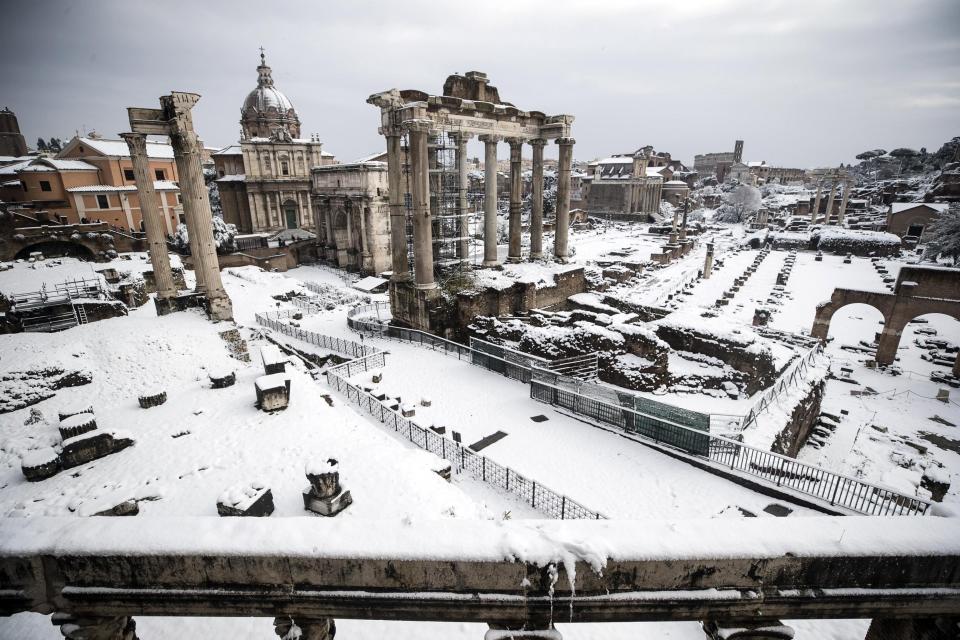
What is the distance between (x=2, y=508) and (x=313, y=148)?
44927 millimetres

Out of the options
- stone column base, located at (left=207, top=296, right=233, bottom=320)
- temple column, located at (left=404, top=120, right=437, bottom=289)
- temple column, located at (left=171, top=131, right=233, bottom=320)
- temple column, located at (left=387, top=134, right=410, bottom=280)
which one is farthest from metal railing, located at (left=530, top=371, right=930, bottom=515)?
temple column, located at (left=171, top=131, right=233, bottom=320)

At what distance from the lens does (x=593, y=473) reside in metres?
10.8

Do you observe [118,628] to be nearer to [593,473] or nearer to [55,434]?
[593,473]

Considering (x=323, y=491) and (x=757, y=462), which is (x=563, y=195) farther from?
(x=323, y=491)

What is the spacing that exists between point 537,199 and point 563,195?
1486 millimetres

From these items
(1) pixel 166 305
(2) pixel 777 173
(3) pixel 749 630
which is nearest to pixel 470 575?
(3) pixel 749 630

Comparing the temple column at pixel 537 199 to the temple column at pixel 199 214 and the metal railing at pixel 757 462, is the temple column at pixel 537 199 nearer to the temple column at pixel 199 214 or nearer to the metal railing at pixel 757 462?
the metal railing at pixel 757 462

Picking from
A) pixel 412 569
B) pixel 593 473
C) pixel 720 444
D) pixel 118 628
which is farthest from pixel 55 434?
pixel 720 444

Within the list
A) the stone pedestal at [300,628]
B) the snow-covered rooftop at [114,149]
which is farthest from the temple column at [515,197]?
the snow-covered rooftop at [114,149]

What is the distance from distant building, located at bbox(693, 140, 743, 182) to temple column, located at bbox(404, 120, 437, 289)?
120714 mm

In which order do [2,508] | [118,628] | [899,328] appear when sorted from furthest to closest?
[899,328] < [2,508] < [118,628]

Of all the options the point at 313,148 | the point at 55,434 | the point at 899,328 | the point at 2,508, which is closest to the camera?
the point at 2,508

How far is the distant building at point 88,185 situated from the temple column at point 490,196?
Result: 3393 cm

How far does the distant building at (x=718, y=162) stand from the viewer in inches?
4695
